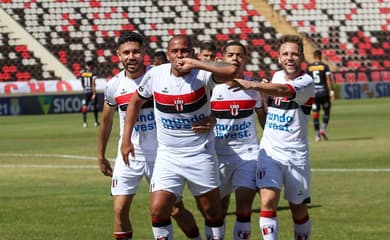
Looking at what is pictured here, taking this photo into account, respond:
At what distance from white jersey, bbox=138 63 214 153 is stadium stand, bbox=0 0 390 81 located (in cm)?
4637

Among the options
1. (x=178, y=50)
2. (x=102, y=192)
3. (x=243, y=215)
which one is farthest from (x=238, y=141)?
(x=102, y=192)

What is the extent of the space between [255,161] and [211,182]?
133 cm

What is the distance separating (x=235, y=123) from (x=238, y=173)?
58 centimetres

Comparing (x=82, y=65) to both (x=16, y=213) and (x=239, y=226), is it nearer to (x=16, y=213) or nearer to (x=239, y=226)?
(x=16, y=213)

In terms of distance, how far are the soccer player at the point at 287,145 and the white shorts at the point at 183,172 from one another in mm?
873

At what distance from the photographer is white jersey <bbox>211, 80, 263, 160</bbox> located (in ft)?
38.8

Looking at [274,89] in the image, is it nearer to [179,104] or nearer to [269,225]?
[179,104]

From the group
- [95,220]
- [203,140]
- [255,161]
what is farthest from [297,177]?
[95,220]

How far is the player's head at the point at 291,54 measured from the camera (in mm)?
11008

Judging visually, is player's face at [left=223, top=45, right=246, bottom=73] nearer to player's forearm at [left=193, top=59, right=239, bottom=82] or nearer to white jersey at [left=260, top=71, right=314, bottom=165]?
white jersey at [left=260, top=71, right=314, bottom=165]

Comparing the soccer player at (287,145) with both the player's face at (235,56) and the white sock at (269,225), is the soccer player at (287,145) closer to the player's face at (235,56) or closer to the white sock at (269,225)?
the white sock at (269,225)

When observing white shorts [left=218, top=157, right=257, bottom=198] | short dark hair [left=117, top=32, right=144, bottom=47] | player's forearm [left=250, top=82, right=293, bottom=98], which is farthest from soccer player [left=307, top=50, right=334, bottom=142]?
player's forearm [left=250, top=82, right=293, bottom=98]

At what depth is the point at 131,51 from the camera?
11289 mm

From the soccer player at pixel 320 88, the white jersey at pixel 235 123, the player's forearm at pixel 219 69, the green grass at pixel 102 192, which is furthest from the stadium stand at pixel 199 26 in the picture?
the player's forearm at pixel 219 69
